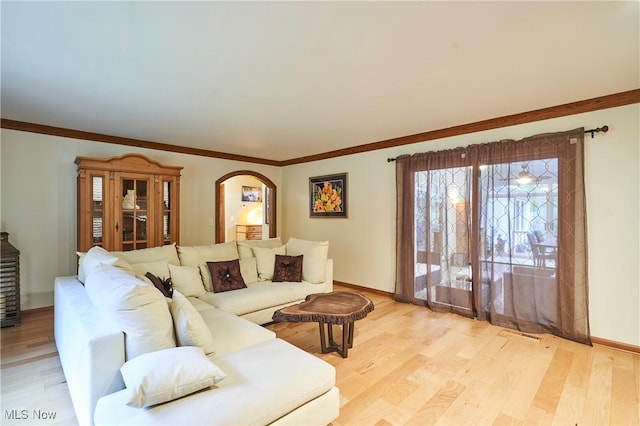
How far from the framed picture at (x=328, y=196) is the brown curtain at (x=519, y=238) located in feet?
5.17

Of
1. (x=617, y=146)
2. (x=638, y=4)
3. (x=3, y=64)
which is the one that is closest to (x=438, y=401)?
(x=638, y=4)

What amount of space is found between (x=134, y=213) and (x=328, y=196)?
311cm

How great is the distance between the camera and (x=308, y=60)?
219cm

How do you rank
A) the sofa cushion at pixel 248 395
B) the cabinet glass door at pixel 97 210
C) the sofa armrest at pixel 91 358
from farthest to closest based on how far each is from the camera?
the cabinet glass door at pixel 97 210 → the sofa armrest at pixel 91 358 → the sofa cushion at pixel 248 395

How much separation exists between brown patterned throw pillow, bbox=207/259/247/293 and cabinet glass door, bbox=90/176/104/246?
64.2 inches

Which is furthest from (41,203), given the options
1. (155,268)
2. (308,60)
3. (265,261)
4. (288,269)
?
(308,60)

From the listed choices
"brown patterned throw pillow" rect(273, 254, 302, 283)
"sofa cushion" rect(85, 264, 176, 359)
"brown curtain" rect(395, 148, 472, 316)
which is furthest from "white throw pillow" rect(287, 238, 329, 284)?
"sofa cushion" rect(85, 264, 176, 359)

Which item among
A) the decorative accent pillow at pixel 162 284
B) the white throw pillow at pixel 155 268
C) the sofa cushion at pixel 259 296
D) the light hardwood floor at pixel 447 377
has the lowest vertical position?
the light hardwood floor at pixel 447 377

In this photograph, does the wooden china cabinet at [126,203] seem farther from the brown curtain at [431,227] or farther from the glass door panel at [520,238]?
the glass door panel at [520,238]

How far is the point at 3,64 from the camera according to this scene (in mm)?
2230

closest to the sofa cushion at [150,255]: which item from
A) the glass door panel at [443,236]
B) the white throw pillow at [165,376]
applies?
the white throw pillow at [165,376]

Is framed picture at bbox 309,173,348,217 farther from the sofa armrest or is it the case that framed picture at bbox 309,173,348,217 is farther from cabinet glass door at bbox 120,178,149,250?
the sofa armrest

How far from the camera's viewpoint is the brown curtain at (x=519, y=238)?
119 inches

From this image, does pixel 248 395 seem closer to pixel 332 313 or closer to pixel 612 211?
pixel 332 313
